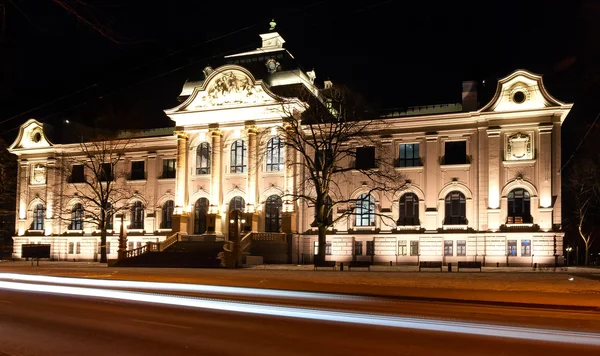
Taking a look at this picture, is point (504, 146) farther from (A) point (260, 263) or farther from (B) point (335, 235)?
(A) point (260, 263)

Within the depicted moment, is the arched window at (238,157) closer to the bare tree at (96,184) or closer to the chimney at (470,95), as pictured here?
the bare tree at (96,184)

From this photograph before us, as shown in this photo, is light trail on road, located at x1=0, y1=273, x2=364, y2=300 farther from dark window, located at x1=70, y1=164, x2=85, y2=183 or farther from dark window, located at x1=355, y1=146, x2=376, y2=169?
dark window, located at x1=70, y1=164, x2=85, y2=183

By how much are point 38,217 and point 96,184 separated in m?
9.96

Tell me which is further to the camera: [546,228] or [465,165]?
[465,165]

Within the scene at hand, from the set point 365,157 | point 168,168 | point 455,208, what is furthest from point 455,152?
point 168,168

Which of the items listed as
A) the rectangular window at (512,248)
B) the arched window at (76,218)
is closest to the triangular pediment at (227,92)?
the arched window at (76,218)

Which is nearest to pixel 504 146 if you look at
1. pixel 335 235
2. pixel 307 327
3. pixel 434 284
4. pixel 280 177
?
pixel 335 235

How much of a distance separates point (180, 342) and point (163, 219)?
50.2m

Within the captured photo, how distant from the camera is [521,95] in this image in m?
49.4

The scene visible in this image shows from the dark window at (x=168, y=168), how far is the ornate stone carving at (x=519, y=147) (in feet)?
101

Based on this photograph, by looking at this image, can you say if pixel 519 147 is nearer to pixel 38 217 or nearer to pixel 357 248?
pixel 357 248

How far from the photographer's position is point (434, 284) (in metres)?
29.4

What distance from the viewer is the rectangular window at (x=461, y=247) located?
49688 millimetres

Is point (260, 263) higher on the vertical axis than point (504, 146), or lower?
lower
